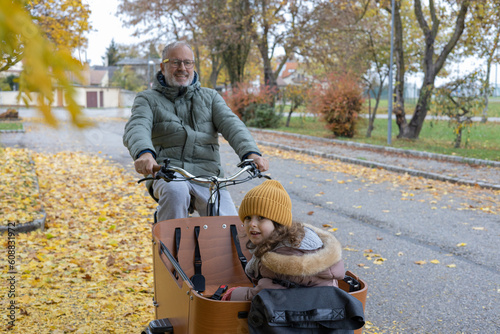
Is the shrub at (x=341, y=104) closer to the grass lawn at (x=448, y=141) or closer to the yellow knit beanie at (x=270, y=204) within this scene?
the grass lawn at (x=448, y=141)

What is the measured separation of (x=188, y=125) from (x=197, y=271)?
3.26 ft

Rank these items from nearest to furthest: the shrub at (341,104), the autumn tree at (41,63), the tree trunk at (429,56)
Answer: the autumn tree at (41,63) → the tree trunk at (429,56) → the shrub at (341,104)

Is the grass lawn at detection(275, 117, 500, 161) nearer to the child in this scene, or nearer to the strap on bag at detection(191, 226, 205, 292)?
the strap on bag at detection(191, 226, 205, 292)

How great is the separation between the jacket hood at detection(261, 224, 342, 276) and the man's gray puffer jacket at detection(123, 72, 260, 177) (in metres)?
1.34

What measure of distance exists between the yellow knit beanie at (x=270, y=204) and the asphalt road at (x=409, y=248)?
0.80 m

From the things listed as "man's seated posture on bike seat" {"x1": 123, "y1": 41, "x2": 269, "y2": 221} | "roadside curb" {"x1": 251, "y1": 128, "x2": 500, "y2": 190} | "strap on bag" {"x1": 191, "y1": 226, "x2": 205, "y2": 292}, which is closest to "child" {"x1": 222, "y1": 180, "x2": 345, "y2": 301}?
"strap on bag" {"x1": 191, "y1": 226, "x2": 205, "y2": 292}

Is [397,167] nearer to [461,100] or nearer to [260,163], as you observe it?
[461,100]

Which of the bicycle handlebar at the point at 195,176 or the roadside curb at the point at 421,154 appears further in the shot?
the roadside curb at the point at 421,154

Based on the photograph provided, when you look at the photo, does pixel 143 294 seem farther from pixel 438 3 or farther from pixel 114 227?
pixel 438 3

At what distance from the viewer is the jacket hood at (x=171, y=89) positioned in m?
3.66

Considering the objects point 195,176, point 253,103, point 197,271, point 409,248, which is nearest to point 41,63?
point 195,176

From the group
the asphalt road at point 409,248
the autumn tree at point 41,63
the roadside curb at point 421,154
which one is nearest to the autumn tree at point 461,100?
the roadside curb at point 421,154

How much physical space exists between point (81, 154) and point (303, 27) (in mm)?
14970

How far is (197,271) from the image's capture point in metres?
3.24
